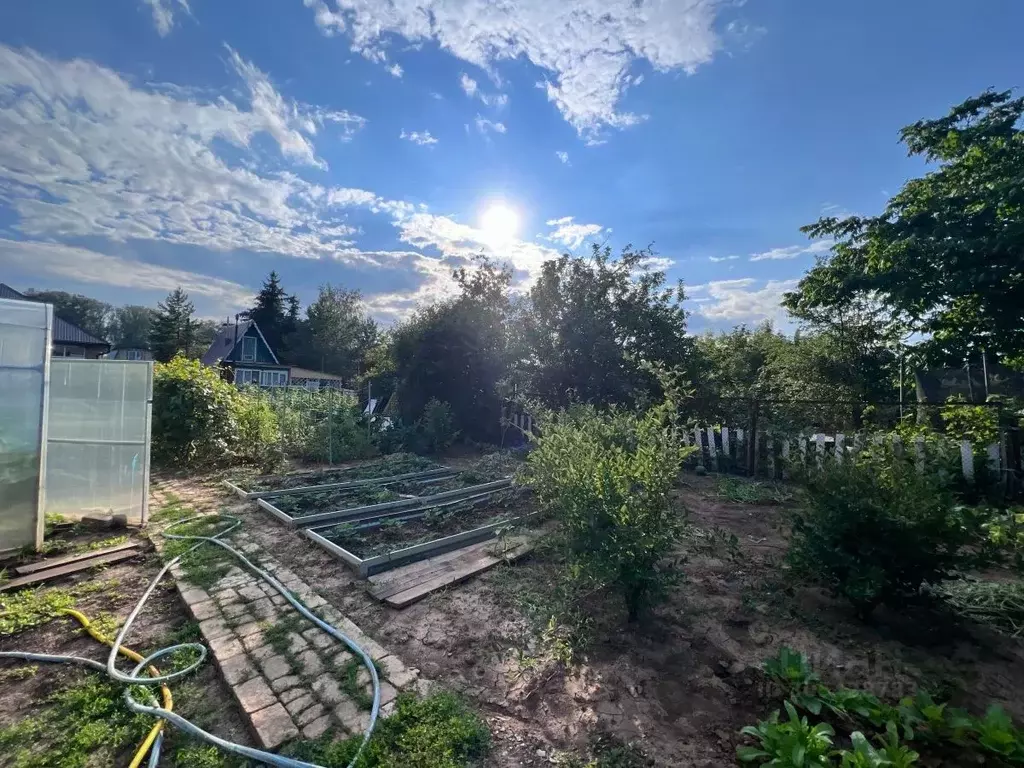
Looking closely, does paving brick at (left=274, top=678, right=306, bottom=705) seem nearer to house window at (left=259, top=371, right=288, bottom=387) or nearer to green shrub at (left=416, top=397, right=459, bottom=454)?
green shrub at (left=416, top=397, right=459, bottom=454)

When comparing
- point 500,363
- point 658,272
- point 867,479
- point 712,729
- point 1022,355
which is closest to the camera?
point 712,729

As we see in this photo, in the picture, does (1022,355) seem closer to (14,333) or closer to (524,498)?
(524,498)

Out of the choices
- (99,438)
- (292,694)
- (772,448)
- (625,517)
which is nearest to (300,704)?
(292,694)

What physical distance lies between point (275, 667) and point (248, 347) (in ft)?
112

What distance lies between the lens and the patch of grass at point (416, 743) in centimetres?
165

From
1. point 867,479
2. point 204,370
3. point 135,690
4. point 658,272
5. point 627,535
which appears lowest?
point 135,690

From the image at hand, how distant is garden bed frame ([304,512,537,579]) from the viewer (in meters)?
3.43

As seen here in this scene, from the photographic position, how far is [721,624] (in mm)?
2576

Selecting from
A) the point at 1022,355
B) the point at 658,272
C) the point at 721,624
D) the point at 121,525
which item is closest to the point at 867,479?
the point at 721,624

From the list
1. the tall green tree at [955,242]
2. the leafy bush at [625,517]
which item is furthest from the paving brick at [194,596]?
the tall green tree at [955,242]

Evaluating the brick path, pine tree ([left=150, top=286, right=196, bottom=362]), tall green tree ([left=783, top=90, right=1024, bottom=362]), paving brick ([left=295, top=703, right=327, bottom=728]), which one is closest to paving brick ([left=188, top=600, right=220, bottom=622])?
the brick path

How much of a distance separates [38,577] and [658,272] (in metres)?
9.35

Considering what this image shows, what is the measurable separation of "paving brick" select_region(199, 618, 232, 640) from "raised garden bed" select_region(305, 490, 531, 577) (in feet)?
3.08

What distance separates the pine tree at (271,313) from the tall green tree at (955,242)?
1564 inches
